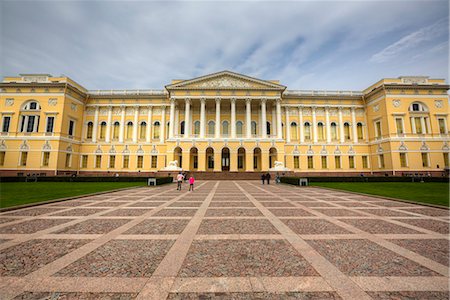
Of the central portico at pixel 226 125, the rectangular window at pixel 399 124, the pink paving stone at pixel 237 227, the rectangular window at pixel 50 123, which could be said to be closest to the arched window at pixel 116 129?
Result: the rectangular window at pixel 50 123

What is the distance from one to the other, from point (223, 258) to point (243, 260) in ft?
1.13

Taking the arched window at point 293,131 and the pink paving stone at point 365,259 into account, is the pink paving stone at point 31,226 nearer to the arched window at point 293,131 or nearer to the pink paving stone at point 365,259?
the pink paving stone at point 365,259

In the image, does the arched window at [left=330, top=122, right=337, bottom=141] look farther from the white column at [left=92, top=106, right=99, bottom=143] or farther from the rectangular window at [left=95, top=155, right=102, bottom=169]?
the white column at [left=92, top=106, right=99, bottom=143]

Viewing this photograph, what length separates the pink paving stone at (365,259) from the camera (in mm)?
2951

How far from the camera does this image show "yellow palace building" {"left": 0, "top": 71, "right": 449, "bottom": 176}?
32156 millimetres

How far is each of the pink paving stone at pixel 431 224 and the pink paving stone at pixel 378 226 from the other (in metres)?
0.65

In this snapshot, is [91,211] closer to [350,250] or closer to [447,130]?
[350,250]

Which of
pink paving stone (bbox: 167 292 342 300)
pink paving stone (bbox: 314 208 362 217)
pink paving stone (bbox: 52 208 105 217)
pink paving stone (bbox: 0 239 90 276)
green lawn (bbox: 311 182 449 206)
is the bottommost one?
pink paving stone (bbox: 314 208 362 217)

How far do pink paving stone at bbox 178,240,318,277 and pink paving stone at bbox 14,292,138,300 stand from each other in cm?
77

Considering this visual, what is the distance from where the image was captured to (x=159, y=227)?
525 centimetres

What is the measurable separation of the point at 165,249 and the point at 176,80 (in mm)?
37945

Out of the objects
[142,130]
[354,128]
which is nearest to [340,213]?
[354,128]

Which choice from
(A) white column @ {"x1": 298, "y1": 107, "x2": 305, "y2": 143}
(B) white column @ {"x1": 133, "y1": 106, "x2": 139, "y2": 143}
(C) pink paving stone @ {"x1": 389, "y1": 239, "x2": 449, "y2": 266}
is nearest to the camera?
(C) pink paving stone @ {"x1": 389, "y1": 239, "x2": 449, "y2": 266}

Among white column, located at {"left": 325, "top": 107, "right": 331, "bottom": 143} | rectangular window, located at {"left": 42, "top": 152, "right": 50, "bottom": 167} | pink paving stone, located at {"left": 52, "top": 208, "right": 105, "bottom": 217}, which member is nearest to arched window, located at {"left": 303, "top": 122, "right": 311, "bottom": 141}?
white column, located at {"left": 325, "top": 107, "right": 331, "bottom": 143}
